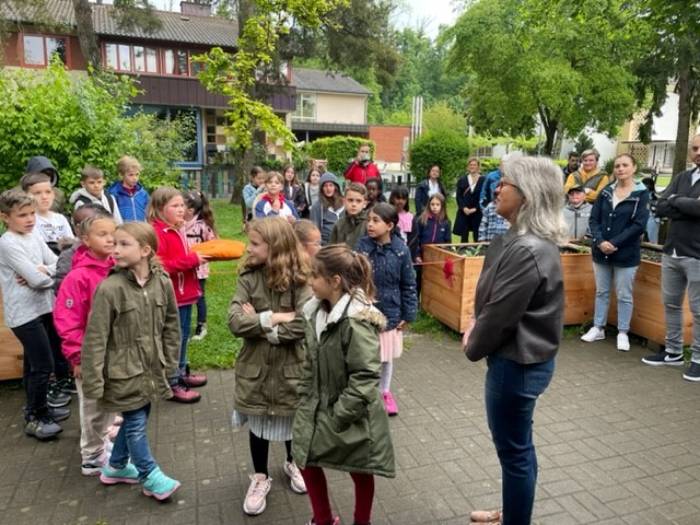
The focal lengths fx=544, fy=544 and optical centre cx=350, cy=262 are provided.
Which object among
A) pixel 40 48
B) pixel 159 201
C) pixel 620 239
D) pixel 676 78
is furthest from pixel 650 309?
pixel 40 48

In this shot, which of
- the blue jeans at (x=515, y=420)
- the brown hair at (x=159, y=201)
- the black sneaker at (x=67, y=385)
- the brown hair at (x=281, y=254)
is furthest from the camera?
the black sneaker at (x=67, y=385)

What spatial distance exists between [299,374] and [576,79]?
19.0 m

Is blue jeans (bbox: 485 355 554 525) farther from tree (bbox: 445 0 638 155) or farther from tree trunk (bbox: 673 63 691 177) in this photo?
tree trunk (bbox: 673 63 691 177)

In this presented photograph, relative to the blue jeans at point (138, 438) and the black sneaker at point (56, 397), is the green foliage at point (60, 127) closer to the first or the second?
the black sneaker at point (56, 397)

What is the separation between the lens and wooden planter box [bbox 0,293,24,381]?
4.67m

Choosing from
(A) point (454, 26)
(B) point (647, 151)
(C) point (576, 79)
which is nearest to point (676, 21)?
(C) point (576, 79)

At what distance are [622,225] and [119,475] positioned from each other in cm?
519

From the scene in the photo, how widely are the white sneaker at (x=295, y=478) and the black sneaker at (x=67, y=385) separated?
7.25 ft

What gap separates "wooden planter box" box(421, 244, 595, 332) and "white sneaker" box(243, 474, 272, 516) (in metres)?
3.45

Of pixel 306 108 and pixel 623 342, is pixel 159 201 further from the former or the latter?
pixel 306 108

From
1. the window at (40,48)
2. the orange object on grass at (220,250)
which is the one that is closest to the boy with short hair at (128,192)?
the orange object on grass at (220,250)

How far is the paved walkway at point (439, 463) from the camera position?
10.5ft

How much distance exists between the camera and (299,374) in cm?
303

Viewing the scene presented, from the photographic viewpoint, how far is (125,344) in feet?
10.1
